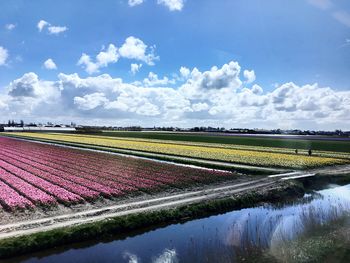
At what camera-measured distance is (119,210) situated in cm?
1908

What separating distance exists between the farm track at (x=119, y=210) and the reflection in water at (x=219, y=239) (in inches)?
80.4

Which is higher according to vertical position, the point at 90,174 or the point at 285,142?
the point at 285,142

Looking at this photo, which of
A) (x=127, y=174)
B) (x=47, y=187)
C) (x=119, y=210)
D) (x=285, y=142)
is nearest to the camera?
(x=119, y=210)

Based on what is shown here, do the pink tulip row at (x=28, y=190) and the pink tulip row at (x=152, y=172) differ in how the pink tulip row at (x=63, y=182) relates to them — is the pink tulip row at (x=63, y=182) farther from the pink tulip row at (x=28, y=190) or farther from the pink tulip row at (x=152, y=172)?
the pink tulip row at (x=152, y=172)

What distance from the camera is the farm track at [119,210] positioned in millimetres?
15741

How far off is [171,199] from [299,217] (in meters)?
7.04

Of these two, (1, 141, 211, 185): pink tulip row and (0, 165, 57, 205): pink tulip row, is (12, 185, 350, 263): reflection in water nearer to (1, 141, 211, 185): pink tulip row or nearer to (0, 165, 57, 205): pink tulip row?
(0, 165, 57, 205): pink tulip row

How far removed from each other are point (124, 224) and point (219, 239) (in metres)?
4.28

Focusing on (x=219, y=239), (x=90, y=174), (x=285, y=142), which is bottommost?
(x=219, y=239)

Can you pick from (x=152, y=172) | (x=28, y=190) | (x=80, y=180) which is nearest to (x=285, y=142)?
(x=152, y=172)

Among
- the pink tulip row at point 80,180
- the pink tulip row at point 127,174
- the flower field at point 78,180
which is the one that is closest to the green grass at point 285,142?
the flower field at point 78,180

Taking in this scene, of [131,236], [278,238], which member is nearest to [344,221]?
[278,238]

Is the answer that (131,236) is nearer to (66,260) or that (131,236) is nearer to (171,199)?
(66,260)

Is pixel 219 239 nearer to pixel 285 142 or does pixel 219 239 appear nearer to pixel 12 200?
pixel 12 200
